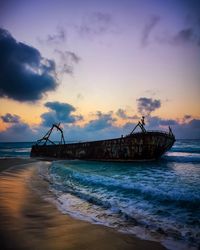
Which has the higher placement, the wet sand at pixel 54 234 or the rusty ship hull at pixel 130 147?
the rusty ship hull at pixel 130 147

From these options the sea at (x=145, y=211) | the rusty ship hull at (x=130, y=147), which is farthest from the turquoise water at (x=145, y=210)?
the rusty ship hull at (x=130, y=147)

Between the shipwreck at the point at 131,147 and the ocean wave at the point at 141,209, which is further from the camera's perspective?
the shipwreck at the point at 131,147

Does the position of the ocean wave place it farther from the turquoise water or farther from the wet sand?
the wet sand

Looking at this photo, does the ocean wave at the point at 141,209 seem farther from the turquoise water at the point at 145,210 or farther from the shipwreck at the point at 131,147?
the shipwreck at the point at 131,147

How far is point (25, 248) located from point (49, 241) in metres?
0.47

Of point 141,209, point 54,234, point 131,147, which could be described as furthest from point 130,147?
point 54,234

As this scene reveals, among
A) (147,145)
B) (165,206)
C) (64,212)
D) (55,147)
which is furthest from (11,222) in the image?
(55,147)

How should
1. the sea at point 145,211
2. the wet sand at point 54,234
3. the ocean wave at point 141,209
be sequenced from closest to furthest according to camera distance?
the wet sand at point 54,234 < the sea at point 145,211 < the ocean wave at point 141,209

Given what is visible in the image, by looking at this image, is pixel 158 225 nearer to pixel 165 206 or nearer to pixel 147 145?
pixel 165 206

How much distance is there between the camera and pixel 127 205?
20.9 ft

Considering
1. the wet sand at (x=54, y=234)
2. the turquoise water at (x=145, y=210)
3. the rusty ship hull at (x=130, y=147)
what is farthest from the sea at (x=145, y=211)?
the rusty ship hull at (x=130, y=147)

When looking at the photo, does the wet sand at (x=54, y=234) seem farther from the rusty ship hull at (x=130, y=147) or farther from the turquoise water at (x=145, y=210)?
the rusty ship hull at (x=130, y=147)

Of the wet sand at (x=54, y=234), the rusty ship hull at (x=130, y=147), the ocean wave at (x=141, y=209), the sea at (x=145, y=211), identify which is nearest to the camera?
the wet sand at (x=54, y=234)

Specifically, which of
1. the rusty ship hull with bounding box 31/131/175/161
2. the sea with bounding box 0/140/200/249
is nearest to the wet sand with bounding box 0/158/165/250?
the sea with bounding box 0/140/200/249
